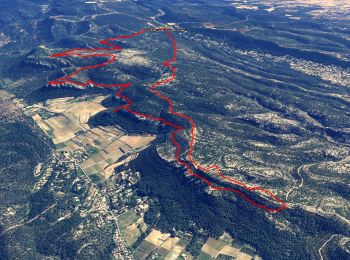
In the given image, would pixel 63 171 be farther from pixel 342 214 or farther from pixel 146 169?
pixel 342 214

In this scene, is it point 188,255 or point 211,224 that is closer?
point 188,255

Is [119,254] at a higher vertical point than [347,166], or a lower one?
lower

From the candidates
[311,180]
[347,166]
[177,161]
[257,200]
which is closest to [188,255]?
[257,200]

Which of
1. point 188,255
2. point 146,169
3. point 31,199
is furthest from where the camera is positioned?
point 146,169

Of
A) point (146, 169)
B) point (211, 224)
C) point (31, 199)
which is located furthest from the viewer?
point (146, 169)

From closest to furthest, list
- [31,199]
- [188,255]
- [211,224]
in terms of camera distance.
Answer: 1. [188,255]
2. [211,224]
3. [31,199]

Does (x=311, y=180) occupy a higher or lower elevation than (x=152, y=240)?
higher

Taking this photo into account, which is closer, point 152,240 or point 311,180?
point 152,240

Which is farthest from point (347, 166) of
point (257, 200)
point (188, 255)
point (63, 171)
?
point (63, 171)

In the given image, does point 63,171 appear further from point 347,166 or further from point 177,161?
point 347,166
